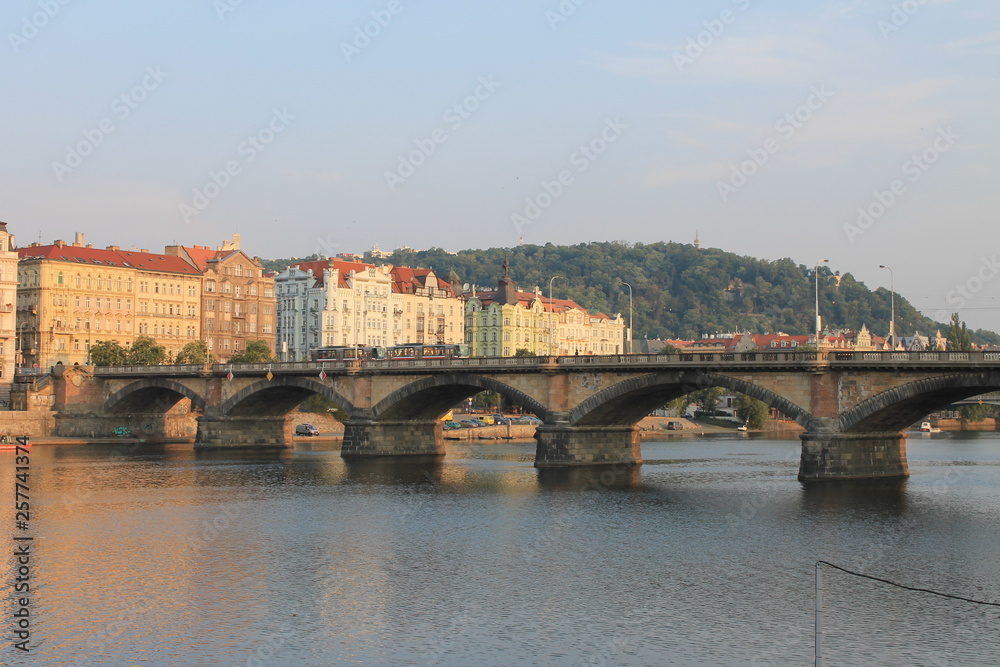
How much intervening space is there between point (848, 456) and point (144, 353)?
306 ft

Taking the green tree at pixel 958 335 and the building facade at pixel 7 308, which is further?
the green tree at pixel 958 335

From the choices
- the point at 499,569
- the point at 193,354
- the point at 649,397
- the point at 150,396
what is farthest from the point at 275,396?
the point at 499,569

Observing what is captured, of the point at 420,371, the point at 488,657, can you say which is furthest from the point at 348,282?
the point at 488,657

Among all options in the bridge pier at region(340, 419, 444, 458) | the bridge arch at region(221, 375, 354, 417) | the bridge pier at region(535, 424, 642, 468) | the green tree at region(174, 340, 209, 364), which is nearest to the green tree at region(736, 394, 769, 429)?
the green tree at region(174, 340, 209, 364)

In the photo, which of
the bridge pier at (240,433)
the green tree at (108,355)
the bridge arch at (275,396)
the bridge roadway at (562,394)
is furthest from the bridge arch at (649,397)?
the green tree at (108,355)

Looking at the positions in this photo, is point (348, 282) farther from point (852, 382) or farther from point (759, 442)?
point (852, 382)

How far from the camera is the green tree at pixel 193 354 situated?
496 feet

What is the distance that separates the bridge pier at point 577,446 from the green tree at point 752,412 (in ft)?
282

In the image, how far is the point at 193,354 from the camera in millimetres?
154125

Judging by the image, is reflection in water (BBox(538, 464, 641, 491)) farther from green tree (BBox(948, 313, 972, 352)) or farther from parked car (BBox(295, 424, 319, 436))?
green tree (BBox(948, 313, 972, 352))

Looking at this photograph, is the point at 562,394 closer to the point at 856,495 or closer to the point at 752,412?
the point at 856,495

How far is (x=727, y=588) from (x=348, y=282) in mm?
139766

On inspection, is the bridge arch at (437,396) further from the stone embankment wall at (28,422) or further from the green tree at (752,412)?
the green tree at (752,412)

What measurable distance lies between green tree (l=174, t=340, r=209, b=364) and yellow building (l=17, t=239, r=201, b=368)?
8.18 metres
